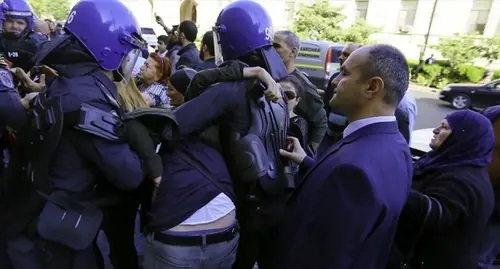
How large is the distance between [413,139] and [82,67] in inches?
159

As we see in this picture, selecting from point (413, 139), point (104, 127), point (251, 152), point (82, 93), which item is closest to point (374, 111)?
point (251, 152)

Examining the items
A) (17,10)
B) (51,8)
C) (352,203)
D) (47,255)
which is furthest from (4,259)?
(51,8)

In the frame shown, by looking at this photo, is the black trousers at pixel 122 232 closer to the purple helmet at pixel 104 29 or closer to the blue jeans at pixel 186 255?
the blue jeans at pixel 186 255

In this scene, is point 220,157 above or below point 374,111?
below

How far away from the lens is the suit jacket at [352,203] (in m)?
1.26

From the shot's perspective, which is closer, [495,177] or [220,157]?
[220,157]

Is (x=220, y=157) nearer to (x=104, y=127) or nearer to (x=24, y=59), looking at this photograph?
(x=104, y=127)

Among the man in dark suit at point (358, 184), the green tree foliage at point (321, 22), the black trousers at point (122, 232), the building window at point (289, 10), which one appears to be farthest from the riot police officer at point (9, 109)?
the building window at point (289, 10)

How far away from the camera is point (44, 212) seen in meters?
1.70

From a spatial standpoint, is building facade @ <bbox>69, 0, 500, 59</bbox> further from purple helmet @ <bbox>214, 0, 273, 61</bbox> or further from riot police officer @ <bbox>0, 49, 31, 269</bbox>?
purple helmet @ <bbox>214, 0, 273, 61</bbox>

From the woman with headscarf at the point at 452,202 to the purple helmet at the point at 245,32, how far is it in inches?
39.2

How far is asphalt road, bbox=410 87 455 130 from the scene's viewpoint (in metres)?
10.4

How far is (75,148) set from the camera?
5.38 feet

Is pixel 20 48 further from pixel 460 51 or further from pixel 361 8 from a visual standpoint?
pixel 361 8
